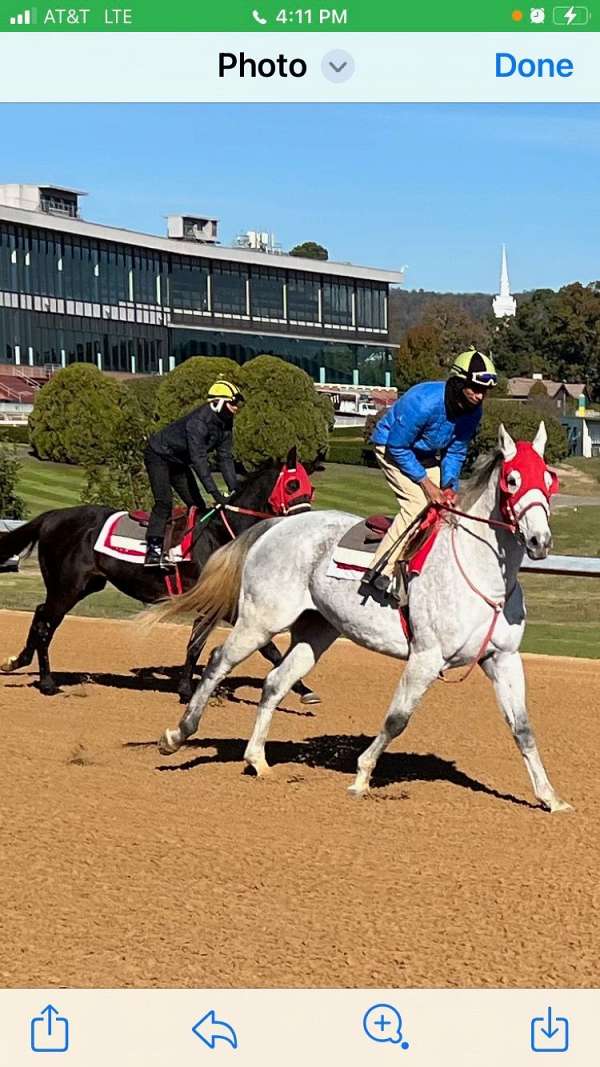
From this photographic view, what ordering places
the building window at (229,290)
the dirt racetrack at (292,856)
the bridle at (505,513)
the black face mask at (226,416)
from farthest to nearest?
the building window at (229,290) < the black face mask at (226,416) < the bridle at (505,513) < the dirt racetrack at (292,856)

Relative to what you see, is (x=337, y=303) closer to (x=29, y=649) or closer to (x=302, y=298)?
(x=302, y=298)

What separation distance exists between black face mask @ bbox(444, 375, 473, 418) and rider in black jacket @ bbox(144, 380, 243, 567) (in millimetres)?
3869

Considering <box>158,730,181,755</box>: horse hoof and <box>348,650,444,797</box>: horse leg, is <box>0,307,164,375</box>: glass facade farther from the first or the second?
<box>348,650,444,797</box>: horse leg

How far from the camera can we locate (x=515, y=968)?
6.88 metres

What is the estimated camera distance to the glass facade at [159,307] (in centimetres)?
8619

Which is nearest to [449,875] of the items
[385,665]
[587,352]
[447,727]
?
[447,727]

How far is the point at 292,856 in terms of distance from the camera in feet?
28.2

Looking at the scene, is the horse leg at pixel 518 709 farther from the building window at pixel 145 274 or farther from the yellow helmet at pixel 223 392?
the building window at pixel 145 274

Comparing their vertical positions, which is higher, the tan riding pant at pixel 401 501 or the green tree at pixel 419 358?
the green tree at pixel 419 358

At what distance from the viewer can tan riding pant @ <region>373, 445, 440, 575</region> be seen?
1005 cm

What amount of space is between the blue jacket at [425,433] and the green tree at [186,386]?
148ft

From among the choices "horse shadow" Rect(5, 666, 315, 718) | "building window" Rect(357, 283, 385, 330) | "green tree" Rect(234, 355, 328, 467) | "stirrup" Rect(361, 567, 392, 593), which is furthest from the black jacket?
"building window" Rect(357, 283, 385, 330)

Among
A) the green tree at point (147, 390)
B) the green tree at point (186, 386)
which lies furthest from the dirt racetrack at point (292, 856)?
the green tree at point (147, 390)

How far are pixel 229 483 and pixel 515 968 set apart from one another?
301 inches
